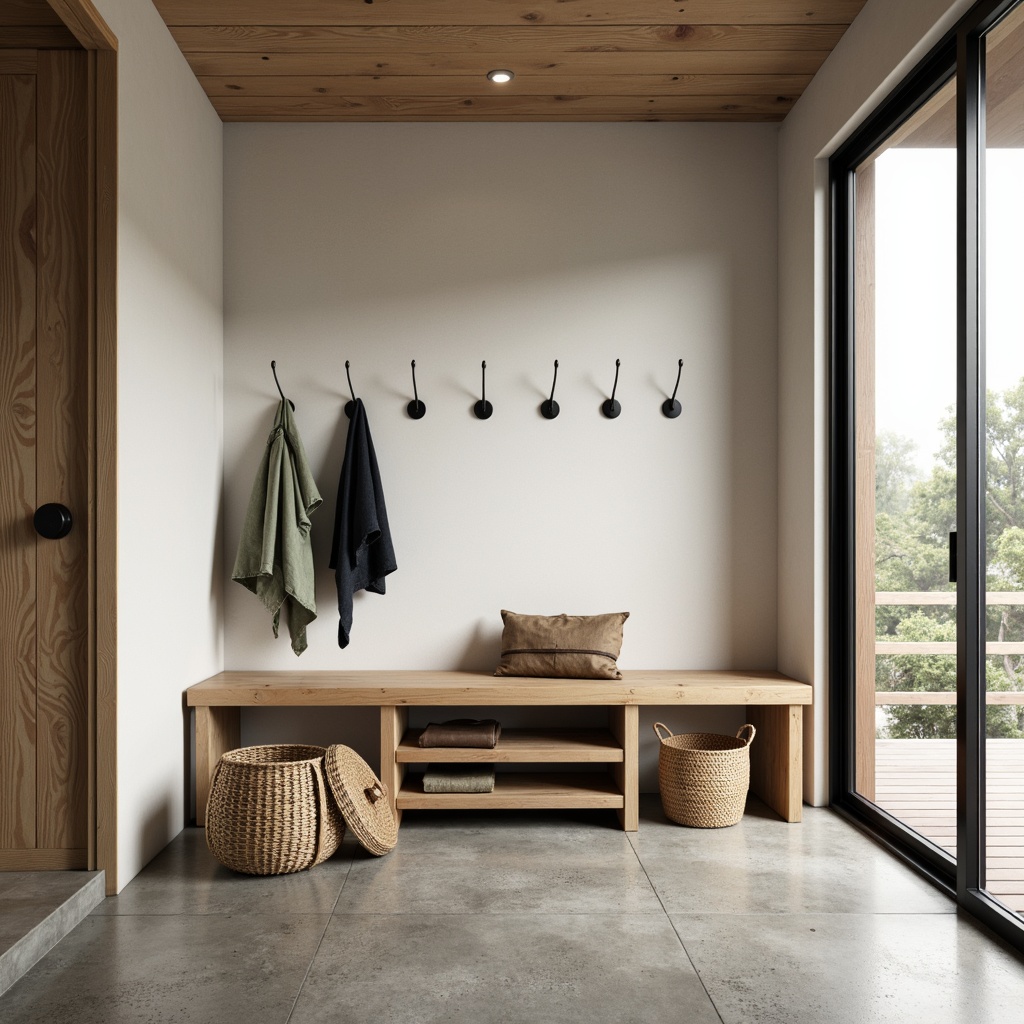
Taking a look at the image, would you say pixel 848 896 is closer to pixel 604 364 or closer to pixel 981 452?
pixel 981 452

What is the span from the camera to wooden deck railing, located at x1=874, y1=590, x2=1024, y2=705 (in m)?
2.26

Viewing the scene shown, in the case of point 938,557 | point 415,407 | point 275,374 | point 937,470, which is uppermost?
point 275,374

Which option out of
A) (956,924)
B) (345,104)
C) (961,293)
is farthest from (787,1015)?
(345,104)

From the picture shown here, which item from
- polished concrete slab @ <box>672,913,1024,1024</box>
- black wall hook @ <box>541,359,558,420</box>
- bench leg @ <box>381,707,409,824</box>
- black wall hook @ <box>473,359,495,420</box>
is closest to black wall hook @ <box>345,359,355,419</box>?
black wall hook @ <box>473,359,495,420</box>

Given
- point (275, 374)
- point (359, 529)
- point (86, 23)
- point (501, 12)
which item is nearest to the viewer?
point (86, 23)

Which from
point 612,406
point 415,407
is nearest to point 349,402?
point 415,407

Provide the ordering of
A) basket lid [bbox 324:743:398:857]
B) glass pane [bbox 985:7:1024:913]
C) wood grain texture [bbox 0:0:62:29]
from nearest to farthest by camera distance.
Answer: glass pane [bbox 985:7:1024:913] < wood grain texture [bbox 0:0:62:29] < basket lid [bbox 324:743:398:857]

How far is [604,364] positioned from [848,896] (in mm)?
2041

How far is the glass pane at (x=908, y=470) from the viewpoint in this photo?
2604 millimetres

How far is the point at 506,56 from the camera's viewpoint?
319cm

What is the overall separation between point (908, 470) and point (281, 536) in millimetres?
2094

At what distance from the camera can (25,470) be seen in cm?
263

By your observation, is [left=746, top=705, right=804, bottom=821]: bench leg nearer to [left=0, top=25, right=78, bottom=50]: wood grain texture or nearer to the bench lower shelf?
the bench lower shelf

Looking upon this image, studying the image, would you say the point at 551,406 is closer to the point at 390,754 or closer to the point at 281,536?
the point at 281,536
